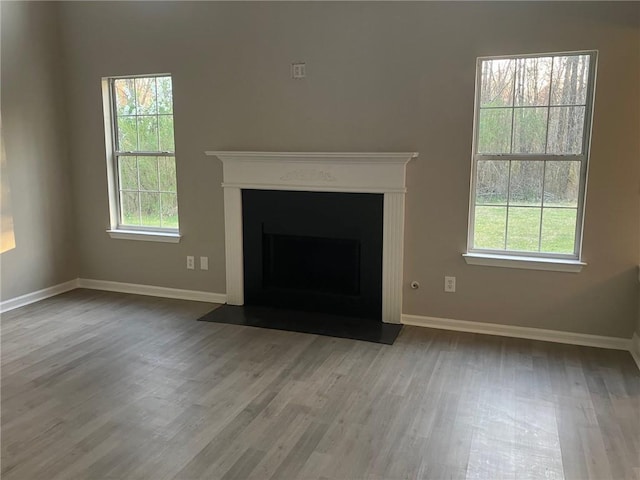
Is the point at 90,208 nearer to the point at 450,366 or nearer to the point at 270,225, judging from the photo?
the point at 270,225

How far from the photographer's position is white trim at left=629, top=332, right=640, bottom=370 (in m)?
3.39

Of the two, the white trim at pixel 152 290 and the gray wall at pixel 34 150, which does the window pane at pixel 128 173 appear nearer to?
the gray wall at pixel 34 150

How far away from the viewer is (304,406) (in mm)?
2814

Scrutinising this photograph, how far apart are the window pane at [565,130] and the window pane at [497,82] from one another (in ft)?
1.07

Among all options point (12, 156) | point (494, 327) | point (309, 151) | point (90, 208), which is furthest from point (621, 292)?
point (12, 156)

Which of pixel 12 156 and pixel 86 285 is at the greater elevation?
pixel 12 156

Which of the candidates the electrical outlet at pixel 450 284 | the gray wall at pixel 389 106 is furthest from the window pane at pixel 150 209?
the electrical outlet at pixel 450 284

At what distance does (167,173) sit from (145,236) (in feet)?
2.09

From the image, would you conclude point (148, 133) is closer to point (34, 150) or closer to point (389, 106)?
point (34, 150)

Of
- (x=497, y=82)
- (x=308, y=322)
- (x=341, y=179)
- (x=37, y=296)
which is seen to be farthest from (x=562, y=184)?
(x=37, y=296)

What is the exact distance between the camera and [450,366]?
10.9 ft

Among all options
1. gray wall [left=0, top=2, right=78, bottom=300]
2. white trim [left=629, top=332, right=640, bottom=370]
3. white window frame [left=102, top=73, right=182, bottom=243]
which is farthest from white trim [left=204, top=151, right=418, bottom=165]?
white trim [left=629, top=332, right=640, bottom=370]

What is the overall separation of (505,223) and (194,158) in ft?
8.68

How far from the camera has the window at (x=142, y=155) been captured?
4680 millimetres
